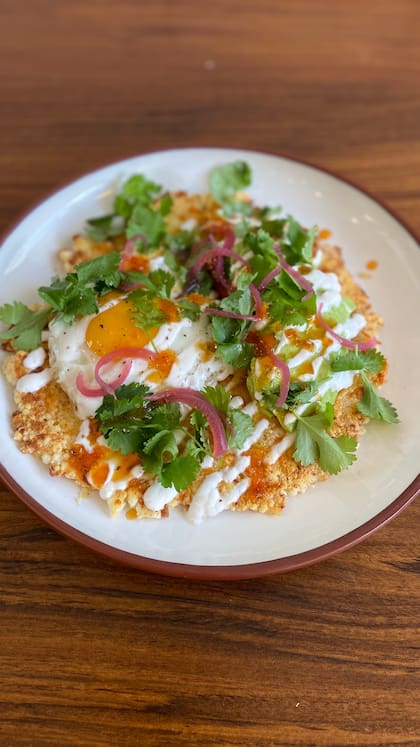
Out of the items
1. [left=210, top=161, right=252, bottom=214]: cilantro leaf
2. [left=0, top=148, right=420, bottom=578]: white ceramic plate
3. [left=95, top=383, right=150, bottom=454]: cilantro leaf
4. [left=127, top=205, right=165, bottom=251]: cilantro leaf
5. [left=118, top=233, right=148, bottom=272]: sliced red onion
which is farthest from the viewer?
[left=210, top=161, right=252, bottom=214]: cilantro leaf

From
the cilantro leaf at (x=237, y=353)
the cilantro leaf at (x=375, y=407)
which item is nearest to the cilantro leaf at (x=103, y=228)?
the cilantro leaf at (x=237, y=353)

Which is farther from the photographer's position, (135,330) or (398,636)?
(135,330)

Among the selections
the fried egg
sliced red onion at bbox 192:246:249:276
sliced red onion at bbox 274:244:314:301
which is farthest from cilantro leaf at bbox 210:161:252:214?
the fried egg

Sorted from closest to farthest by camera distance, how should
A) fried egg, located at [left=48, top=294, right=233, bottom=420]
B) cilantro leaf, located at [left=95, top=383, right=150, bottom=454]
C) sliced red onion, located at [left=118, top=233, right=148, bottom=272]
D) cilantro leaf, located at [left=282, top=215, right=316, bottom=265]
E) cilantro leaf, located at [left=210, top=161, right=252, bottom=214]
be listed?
cilantro leaf, located at [left=95, top=383, right=150, bottom=454]
fried egg, located at [left=48, top=294, right=233, bottom=420]
cilantro leaf, located at [left=282, top=215, right=316, bottom=265]
sliced red onion, located at [left=118, top=233, right=148, bottom=272]
cilantro leaf, located at [left=210, top=161, right=252, bottom=214]

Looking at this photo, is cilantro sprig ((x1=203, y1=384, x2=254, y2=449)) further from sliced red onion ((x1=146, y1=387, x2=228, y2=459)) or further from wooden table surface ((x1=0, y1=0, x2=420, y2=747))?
wooden table surface ((x1=0, y1=0, x2=420, y2=747))

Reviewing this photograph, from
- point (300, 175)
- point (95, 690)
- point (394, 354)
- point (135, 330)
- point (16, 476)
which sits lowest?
point (95, 690)

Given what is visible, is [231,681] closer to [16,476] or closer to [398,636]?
[398,636]

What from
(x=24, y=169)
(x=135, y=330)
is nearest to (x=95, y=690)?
(x=135, y=330)
